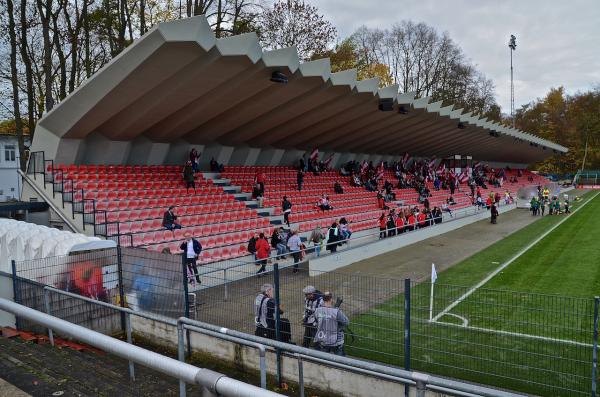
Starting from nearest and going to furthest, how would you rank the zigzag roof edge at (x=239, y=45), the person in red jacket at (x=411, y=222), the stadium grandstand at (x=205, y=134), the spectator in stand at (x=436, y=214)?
the zigzag roof edge at (x=239, y=45) → the stadium grandstand at (x=205, y=134) → the person in red jacket at (x=411, y=222) → the spectator in stand at (x=436, y=214)

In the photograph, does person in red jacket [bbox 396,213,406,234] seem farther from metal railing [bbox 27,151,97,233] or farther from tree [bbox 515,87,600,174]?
tree [bbox 515,87,600,174]

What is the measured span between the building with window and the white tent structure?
30.5 m

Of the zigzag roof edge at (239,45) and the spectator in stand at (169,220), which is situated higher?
the zigzag roof edge at (239,45)

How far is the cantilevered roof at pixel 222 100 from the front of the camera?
14.3 metres

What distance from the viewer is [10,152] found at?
3909 centimetres

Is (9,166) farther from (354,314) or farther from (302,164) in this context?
(354,314)

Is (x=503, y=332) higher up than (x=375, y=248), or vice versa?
(x=503, y=332)

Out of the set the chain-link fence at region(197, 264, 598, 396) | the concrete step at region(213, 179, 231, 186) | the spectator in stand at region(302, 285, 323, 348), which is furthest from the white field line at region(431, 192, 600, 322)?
the concrete step at region(213, 179, 231, 186)

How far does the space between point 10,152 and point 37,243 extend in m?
33.8

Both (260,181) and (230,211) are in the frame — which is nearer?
(230,211)

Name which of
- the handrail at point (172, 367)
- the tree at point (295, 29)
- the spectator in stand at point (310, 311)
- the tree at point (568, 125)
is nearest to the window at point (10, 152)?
the tree at point (295, 29)


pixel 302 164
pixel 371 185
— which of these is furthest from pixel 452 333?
pixel 371 185

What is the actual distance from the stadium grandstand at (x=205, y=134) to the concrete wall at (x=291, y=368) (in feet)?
19.5

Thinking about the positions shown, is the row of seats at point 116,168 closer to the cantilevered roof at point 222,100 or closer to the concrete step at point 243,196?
the cantilevered roof at point 222,100
